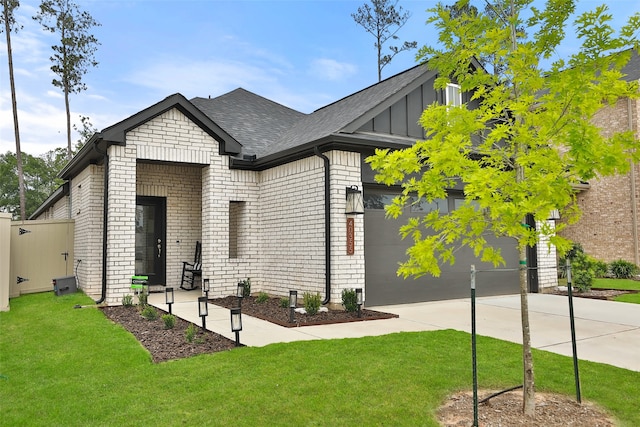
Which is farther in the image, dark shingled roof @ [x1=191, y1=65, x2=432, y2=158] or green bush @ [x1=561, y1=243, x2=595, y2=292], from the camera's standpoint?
green bush @ [x1=561, y1=243, x2=595, y2=292]

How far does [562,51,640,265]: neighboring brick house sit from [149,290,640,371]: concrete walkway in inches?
329

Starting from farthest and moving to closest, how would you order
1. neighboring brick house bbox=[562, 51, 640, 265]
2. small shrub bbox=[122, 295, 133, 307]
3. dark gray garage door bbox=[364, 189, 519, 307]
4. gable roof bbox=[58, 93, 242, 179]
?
neighboring brick house bbox=[562, 51, 640, 265] < dark gray garage door bbox=[364, 189, 519, 307] < gable roof bbox=[58, 93, 242, 179] < small shrub bbox=[122, 295, 133, 307]

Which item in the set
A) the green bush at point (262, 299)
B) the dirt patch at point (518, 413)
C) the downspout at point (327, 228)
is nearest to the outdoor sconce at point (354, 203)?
the downspout at point (327, 228)

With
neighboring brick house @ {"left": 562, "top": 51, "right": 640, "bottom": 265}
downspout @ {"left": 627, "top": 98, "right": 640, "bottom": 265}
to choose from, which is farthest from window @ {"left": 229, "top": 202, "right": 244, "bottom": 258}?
downspout @ {"left": 627, "top": 98, "right": 640, "bottom": 265}

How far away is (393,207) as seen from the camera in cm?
375

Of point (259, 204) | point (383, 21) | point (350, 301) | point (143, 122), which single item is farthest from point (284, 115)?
point (383, 21)

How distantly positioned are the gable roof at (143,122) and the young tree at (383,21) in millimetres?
16636

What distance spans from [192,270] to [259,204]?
2369mm

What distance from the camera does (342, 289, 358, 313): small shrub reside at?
300 inches

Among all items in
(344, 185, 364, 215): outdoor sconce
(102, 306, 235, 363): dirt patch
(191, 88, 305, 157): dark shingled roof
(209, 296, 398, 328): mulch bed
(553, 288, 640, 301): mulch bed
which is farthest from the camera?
(191, 88, 305, 157): dark shingled roof

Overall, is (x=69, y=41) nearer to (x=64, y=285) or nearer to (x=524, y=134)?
(x=64, y=285)

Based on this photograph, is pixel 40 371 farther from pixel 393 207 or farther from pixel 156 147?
pixel 156 147

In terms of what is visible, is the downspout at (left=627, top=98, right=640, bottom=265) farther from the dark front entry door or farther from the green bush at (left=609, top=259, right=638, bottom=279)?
the dark front entry door

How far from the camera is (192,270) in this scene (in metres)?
10.7
